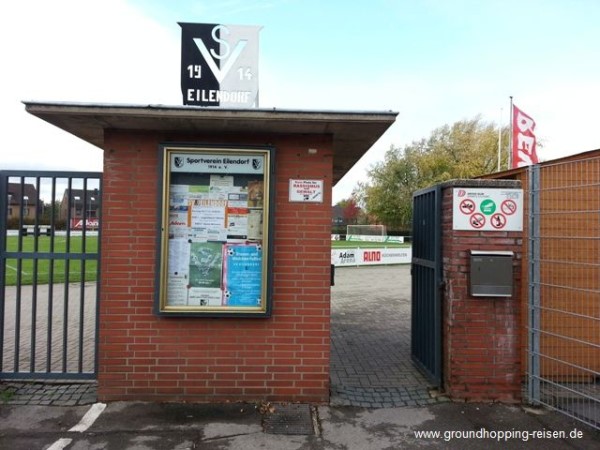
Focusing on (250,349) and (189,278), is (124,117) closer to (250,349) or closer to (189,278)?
(189,278)

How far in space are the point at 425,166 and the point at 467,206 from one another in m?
45.6

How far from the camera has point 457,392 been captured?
4.44 metres

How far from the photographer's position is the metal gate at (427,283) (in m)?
4.83

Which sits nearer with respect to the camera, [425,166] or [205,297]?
[205,297]

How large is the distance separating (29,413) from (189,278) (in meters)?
1.87

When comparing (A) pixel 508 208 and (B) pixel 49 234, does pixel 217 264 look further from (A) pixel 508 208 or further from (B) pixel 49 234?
(A) pixel 508 208

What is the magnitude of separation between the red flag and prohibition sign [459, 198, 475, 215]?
8005mm

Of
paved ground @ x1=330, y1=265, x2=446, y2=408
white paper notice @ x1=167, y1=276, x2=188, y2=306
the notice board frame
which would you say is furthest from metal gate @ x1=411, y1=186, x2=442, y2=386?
white paper notice @ x1=167, y1=276, x2=188, y2=306

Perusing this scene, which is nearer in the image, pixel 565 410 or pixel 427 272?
pixel 565 410

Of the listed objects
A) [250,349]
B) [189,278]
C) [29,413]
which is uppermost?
[189,278]

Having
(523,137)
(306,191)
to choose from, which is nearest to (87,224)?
(306,191)

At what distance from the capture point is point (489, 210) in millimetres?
4461

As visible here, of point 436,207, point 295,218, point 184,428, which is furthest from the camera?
point 436,207

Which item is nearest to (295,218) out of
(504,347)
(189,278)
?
(189,278)
